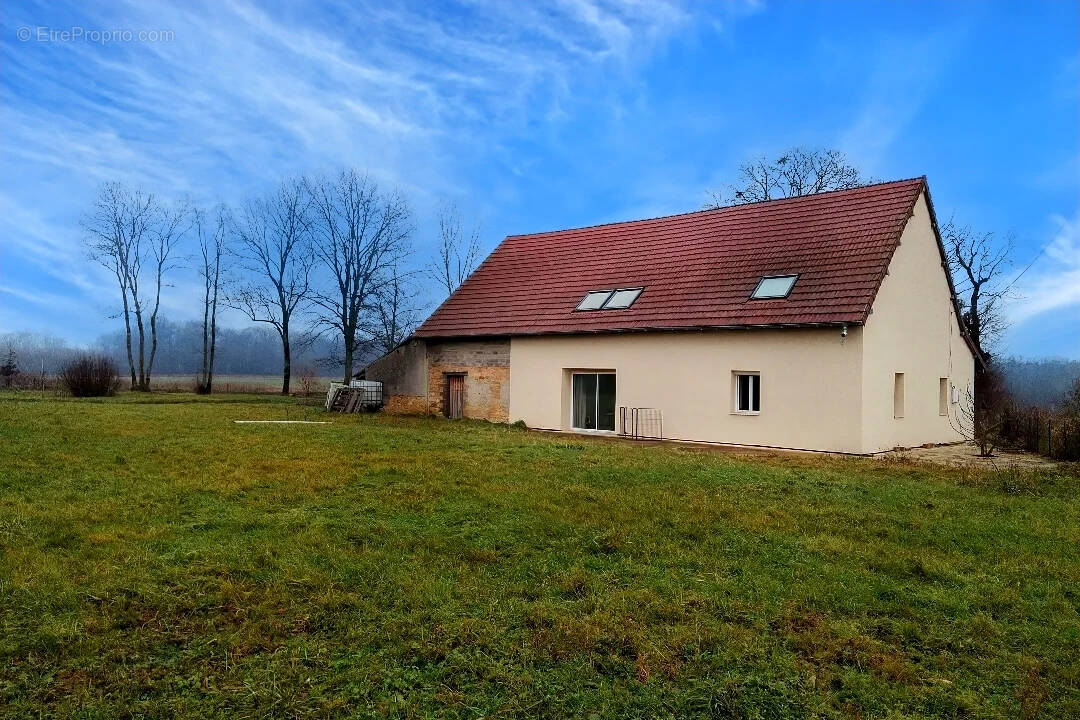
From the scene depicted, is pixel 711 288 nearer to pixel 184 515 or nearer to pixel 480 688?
pixel 184 515

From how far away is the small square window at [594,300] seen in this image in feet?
60.8

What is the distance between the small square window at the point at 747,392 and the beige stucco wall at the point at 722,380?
0.18 m

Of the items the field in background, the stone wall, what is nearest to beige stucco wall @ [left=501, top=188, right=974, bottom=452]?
the stone wall

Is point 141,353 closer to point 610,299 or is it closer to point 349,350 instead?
point 349,350

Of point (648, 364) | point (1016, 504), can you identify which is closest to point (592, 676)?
point (1016, 504)

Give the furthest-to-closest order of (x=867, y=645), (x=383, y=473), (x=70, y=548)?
1. (x=383, y=473)
2. (x=70, y=548)
3. (x=867, y=645)

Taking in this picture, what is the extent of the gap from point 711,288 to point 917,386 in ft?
17.5

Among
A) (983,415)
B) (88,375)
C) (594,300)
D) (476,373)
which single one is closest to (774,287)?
(594,300)

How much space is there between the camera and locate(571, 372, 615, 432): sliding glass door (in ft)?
58.5

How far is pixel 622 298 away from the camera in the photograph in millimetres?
18266

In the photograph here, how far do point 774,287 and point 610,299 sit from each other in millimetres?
4331

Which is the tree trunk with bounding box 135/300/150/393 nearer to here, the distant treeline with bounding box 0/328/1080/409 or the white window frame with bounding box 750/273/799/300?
the distant treeline with bounding box 0/328/1080/409

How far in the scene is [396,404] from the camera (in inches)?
887

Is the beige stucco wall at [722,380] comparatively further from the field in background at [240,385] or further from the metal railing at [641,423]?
the field in background at [240,385]
